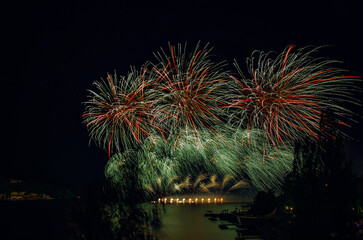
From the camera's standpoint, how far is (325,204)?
648 centimetres

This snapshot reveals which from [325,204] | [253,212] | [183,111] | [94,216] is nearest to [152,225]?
[94,216]

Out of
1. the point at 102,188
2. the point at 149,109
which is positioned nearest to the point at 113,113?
the point at 149,109

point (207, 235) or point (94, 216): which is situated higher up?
point (94, 216)

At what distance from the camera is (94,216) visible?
26.5 ft

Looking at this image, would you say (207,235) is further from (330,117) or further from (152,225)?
(330,117)

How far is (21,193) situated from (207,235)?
1852 inches

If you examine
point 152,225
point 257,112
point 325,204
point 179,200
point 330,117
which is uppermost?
point 257,112

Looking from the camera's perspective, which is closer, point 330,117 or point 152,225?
point 330,117

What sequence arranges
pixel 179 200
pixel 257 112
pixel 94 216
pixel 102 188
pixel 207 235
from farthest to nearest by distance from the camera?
pixel 179 200
pixel 207 235
pixel 257 112
pixel 102 188
pixel 94 216

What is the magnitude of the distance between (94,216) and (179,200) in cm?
7404

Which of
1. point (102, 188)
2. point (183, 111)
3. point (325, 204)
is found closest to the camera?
point (325, 204)

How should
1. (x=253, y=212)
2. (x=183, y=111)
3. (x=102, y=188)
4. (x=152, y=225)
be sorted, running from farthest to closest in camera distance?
1. (x=253, y=212)
2. (x=183, y=111)
3. (x=152, y=225)
4. (x=102, y=188)

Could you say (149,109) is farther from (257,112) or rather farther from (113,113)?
(257,112)

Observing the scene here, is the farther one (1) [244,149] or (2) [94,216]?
(1) [244,149]
